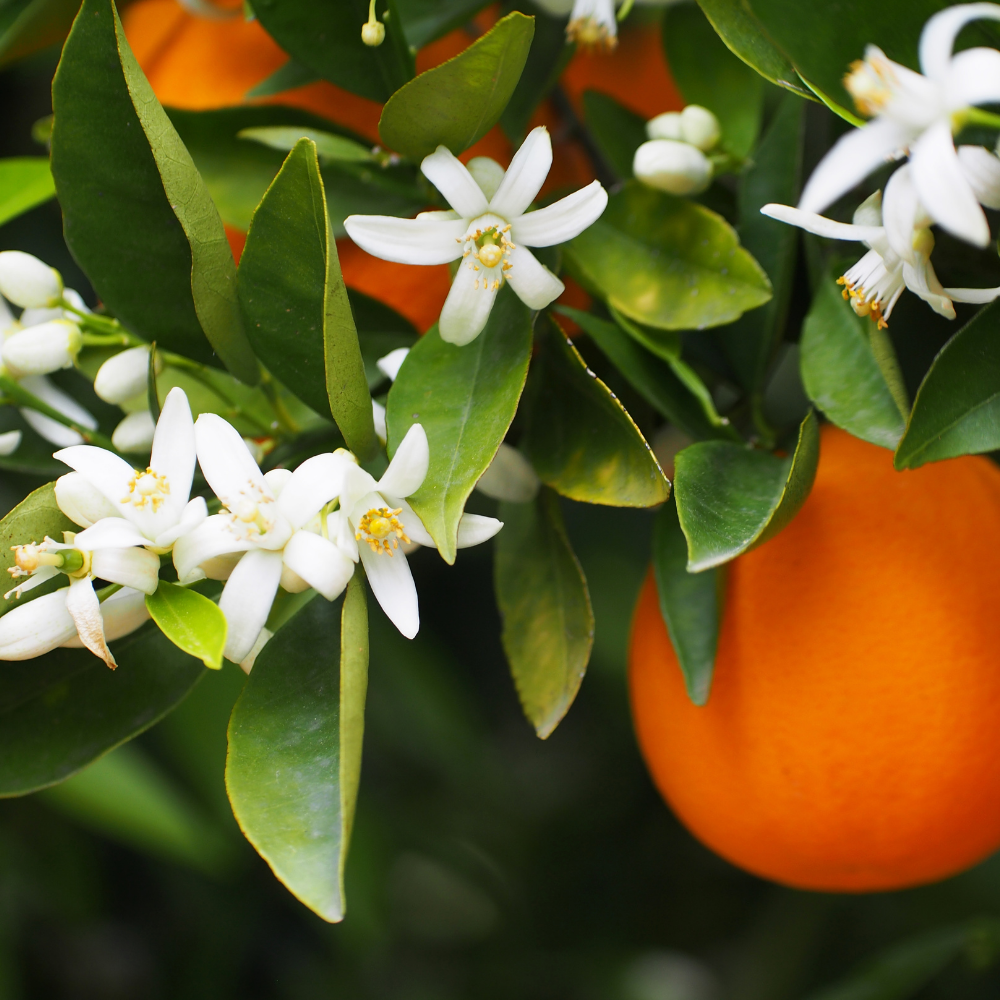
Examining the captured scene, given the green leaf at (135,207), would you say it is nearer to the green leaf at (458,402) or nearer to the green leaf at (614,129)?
the green leaf at (458,402)

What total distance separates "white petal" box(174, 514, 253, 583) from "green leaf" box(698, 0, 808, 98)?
0.31 metres

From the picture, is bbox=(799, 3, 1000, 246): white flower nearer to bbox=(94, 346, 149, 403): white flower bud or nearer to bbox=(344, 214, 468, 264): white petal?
bbox=(344, 214, 468, 264): white petal

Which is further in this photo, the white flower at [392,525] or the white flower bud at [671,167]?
the white flower bud at [671,167]

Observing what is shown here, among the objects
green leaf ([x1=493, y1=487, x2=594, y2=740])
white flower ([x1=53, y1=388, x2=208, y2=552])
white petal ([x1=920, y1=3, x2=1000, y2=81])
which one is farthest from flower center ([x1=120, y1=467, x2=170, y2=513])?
white petal ([x1=920, y1=3, x2=1000, y2=81])

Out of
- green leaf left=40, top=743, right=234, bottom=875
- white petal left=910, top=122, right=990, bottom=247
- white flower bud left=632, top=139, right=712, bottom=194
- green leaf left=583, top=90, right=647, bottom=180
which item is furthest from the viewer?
green leaf left=40, top=743, right=234, bottom=875

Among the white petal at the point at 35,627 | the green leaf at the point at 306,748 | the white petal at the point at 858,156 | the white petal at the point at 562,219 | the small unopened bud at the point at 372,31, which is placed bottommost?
the green leaf at the point at 306,748

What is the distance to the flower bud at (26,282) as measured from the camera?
50cm

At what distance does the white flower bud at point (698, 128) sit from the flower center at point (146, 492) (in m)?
0.37

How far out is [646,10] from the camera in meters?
0.78

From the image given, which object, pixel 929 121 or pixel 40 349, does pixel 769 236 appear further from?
Result: pixel 40 349

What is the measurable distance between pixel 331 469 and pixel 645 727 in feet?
1.02

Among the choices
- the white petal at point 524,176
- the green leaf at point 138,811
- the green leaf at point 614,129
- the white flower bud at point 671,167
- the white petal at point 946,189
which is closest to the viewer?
the white petal at point 946,189

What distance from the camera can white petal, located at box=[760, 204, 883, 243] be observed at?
1.27 ft

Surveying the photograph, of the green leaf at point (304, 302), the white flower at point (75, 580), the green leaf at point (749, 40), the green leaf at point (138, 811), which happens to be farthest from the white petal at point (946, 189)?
the green leaf at point (138, 811)
